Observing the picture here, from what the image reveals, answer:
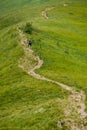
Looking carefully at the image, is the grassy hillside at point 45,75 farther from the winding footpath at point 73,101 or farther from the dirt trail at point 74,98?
the dirt trail at point 74,98

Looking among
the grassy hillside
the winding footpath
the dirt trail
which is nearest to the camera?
the winding footpath

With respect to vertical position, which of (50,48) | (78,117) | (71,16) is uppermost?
(78,117)

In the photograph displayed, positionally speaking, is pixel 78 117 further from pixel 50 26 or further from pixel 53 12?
pixel 53 12

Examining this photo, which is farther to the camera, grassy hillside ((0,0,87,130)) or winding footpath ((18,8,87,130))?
grassy hillside ((0,0,87,130))

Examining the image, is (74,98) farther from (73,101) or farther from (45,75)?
(45,75)

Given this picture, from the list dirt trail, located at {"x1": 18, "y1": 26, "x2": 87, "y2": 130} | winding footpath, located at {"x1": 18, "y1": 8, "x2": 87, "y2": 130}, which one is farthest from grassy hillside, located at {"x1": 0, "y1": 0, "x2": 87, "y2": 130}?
dirt trail, located at {"x1": 18, "y1": 26, "x2": 87, "y2": 130}

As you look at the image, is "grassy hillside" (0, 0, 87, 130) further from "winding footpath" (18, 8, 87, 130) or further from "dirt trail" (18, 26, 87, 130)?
"dirt trail" (18, 26, 87, 130)

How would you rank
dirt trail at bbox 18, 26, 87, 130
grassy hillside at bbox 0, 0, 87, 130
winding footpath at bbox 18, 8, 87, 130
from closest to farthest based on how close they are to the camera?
1. winding footpath at bbox 18, 8, 87, 130
2. dirt trail at bbox 18, 26, 87, 130
3. grassy hillside at bbox 0, 0, 87, 130

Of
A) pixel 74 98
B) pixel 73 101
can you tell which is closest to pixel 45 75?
pixel 74 98

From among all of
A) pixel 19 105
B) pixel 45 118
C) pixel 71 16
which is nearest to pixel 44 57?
pixel 19 105
